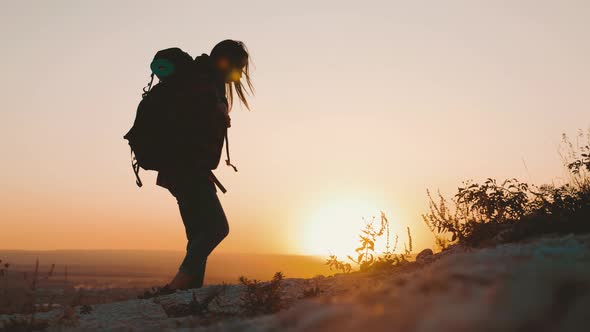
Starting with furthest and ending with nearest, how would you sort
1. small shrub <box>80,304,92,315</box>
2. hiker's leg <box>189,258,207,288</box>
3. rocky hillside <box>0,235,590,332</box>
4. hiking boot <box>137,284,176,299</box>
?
hiker's leg <box>189,258,207,288</box>, hiking boot <box>137,284,176,299</box>, small shrub <box>80,304,92,315</box>, rocky hillside <box>0,235,590,332</box>

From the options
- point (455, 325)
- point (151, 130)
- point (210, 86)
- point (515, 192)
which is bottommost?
point (455, 325)

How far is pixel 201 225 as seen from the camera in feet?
17.9

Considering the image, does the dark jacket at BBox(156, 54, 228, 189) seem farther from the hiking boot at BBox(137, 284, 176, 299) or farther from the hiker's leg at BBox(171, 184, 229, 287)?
the hiking boot at BBox(137, 284, 176, 299)

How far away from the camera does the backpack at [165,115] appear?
5.32 metres

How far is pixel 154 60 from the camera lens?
555 cm

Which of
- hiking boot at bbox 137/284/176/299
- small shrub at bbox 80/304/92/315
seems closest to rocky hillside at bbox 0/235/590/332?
small shrub at bbox 80/304/92/315

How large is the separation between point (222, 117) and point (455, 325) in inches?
161

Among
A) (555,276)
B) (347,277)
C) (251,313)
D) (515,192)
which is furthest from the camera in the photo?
(515,192)

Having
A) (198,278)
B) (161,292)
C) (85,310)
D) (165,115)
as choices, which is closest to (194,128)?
(165,115)

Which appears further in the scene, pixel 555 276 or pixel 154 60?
pixel 154 60

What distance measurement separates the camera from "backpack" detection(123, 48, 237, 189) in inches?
209

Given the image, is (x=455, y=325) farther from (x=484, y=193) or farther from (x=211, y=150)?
(x=484, y=193)

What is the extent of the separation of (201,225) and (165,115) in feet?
3.72

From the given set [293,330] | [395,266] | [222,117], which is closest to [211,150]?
[222,117]
